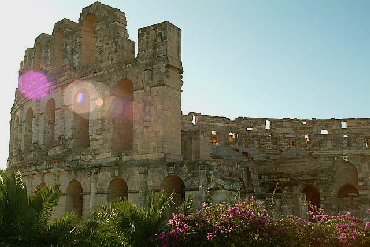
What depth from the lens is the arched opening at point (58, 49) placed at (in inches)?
961

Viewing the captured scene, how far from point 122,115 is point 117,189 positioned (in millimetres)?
3232

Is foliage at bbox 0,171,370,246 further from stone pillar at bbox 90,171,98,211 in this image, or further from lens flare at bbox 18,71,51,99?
lens flare at bbox 18,71,51,99

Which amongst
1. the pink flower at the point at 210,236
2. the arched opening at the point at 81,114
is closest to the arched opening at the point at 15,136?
the arched opening at the point at 81,114

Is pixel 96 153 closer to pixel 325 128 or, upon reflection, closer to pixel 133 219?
pixel 133 219

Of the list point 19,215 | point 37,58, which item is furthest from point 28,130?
point 19,215

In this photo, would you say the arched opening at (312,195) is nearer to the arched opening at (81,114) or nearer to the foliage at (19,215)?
the arched opening at (81,114)

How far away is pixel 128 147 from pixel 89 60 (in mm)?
5078

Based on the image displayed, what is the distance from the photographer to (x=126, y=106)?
67.6 feet

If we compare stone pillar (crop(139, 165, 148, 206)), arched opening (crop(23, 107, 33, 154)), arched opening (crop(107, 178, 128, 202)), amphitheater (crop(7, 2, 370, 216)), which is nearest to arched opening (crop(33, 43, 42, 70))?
amphitheater (crop(7, 2, 370, 216))

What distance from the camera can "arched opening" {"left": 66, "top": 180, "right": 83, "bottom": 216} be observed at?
20.6 m

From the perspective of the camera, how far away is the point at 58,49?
80.8 feet

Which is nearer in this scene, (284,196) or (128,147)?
(284,196)

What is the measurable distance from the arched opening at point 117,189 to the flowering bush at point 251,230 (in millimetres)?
8318

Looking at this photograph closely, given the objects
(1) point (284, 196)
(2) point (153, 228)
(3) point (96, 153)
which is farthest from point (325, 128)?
(2) point (153, 228)
